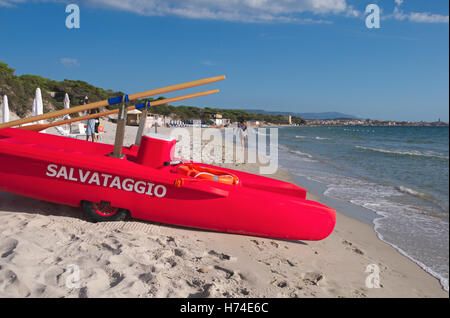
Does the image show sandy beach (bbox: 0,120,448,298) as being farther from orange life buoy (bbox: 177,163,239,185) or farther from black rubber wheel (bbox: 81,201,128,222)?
orange life buoy (bbox: 177,163,239,185)

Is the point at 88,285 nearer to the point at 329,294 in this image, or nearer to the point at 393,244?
the point at 329,294

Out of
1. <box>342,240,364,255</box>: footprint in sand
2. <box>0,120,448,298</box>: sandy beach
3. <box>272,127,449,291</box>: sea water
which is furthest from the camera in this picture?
<box>272,127,449,291</box>: sea water

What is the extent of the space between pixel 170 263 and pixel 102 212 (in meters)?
1.21

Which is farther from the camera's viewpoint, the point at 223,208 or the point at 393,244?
the point at 393,244

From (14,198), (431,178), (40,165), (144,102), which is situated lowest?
(431,178)

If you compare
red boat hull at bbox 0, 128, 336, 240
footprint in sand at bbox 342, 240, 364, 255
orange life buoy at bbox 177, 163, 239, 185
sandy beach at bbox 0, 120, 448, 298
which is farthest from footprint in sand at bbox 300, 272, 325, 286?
orange life buoy at bbox 177, 163, 239, 185

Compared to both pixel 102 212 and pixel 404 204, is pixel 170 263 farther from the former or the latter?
pixel 404 204

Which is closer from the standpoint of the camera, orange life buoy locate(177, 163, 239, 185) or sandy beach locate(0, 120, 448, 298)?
sandy beach locate(0, 120, 448, 298)

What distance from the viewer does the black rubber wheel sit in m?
3.47

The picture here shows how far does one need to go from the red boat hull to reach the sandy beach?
159 millimetres

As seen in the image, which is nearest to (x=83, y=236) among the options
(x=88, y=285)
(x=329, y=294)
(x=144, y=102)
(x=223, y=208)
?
(x=88, y=285)

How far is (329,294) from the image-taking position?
2.62 meters
